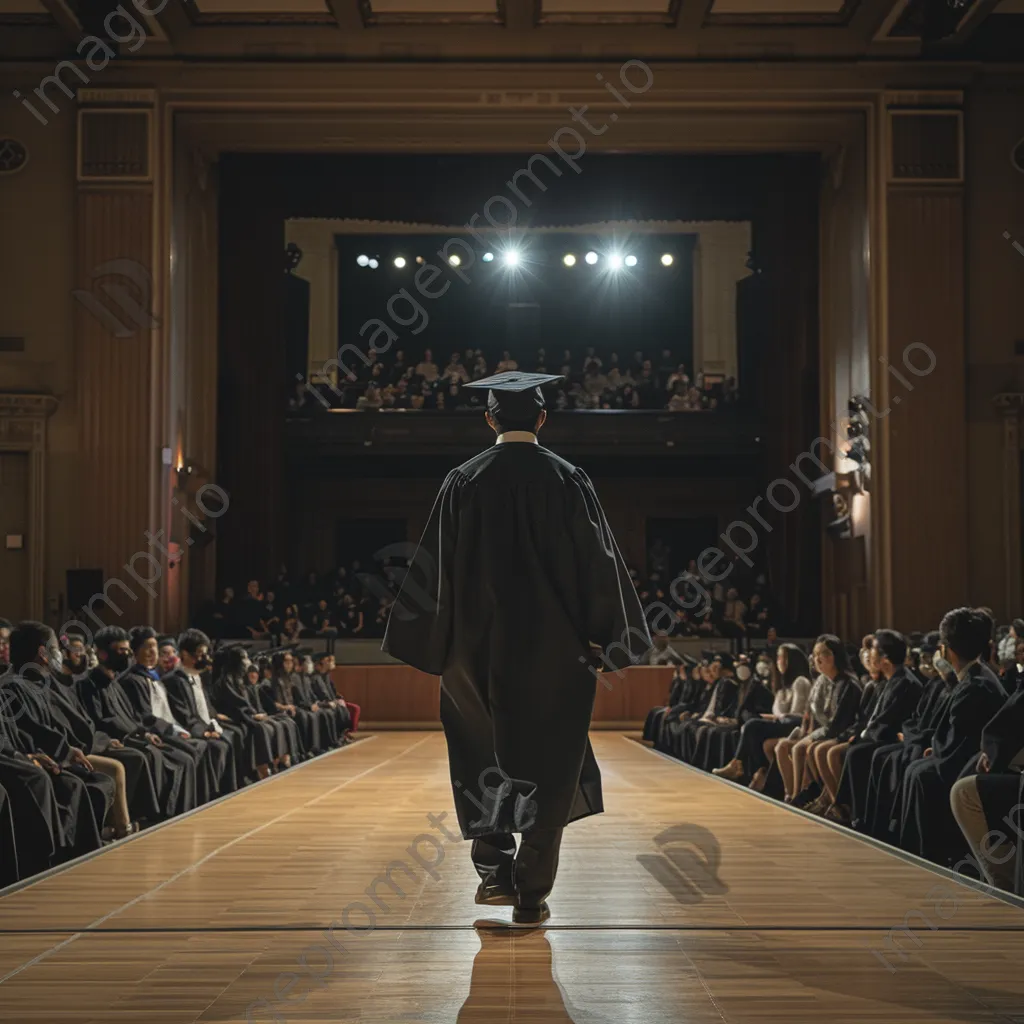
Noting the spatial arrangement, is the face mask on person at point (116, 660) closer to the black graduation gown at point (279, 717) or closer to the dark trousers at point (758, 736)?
the black graduation gown at point (279, 717)

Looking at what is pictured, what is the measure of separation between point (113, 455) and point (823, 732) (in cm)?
912

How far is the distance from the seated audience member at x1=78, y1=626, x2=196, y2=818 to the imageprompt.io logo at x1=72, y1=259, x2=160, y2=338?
761cm

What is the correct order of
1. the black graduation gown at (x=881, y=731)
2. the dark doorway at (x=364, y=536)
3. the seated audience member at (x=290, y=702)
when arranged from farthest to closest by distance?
the dark doorway at (x=364, y=536)
the seated audience member at (x=290, y=702)
the black graduation gown at (x=881, y=731)

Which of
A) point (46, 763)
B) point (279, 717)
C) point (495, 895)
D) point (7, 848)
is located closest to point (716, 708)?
point (279, 717)

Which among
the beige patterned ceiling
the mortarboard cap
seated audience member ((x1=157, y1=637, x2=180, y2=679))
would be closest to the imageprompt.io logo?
the beige patterned ceiling

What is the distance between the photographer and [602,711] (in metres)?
17.1

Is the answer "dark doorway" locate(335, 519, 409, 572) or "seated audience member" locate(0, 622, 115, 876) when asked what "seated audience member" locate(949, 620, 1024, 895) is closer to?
"seated audience member" locate(0, 622, 115, 876)

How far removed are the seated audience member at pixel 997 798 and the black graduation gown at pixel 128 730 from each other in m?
3.97

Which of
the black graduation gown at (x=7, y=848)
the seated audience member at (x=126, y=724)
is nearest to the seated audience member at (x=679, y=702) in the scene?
the seated audience member at (x=126, y=724)

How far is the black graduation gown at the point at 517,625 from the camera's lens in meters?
4.02

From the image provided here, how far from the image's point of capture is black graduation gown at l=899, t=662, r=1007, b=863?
5.48 metres

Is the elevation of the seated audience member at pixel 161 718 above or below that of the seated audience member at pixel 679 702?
above

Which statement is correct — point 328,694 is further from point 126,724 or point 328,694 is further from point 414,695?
point 126,724

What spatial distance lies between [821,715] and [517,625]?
4276 mm
